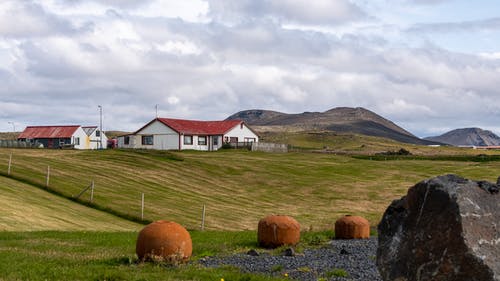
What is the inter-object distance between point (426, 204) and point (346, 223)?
1459 cm

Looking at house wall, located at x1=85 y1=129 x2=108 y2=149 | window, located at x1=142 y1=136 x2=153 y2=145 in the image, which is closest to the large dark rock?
window, located at x1=142 y1=136 x2=153 y2=145

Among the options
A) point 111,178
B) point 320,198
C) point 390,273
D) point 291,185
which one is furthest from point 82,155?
point 390,273

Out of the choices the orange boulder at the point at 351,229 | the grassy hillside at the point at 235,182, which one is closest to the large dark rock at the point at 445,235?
the orange boulder at the point at 351,229

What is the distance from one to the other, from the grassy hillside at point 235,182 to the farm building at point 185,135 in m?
19.2

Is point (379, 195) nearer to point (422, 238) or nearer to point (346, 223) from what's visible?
point (346, 223)

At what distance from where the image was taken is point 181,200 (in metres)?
52.2

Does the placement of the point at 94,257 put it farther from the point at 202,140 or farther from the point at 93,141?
the point at 93,141

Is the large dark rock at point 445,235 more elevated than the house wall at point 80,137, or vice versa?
the house wall at point 80,137

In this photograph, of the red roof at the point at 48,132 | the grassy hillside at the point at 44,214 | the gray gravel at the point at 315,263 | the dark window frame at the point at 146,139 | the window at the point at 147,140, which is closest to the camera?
the gray gravel at the point at 315,263

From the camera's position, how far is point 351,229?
27531 mm

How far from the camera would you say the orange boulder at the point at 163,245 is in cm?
1983

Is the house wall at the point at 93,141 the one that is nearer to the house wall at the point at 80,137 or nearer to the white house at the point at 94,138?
the white house at the point at 94,138

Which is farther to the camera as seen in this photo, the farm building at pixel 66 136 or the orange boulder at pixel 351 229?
the farm building at pixel 66 136

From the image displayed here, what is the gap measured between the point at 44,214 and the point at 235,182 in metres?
32.7
